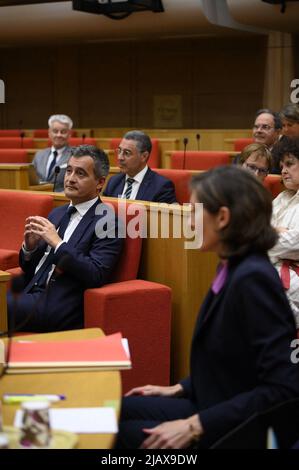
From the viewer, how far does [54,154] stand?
722cm

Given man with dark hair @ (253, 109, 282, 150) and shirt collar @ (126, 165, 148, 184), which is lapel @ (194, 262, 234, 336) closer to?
shirt collar @ (126, 165, 148, 184)

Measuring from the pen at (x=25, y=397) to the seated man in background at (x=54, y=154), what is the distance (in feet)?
17.2

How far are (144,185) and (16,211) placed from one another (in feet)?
4.11

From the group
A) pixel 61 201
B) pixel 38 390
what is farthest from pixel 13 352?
pixel 61 201

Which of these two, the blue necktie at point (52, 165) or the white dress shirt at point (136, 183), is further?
the blue necktie at point (52, 165)

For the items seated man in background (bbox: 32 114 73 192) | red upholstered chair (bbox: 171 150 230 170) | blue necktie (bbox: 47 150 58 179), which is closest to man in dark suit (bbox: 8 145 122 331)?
seated man in background (bbox: 32 114 73 192)

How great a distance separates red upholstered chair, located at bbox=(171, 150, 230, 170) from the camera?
7297 mm

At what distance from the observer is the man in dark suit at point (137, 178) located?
5168mm

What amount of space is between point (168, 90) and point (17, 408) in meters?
13.2

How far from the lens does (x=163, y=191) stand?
515 centimetres

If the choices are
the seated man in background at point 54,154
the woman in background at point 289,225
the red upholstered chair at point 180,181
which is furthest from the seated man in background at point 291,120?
the seated man in background at point 54,154

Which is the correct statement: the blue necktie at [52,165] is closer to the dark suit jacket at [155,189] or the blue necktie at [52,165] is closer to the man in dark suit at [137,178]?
the man in dark suit at [137,178]

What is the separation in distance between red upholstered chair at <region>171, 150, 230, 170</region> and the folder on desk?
5278 mm

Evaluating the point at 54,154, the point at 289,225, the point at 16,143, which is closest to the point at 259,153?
the point at 289,225
